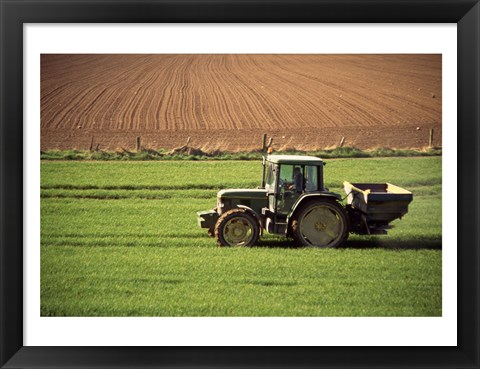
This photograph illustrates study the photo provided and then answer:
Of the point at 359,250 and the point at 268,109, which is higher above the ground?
the point at 268,109

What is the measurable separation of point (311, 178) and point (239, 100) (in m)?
2.65

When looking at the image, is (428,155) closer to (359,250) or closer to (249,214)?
(359,250)

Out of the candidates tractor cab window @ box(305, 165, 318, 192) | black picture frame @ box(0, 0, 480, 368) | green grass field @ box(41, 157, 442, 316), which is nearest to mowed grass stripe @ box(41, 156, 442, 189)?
green grass field @ box(41, 157, 442, 316)

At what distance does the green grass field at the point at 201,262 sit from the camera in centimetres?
936

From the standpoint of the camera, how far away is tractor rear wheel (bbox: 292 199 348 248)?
39.1 ft

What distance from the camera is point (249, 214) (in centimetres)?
1214

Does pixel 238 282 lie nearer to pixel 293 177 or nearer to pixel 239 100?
pixel 293 177

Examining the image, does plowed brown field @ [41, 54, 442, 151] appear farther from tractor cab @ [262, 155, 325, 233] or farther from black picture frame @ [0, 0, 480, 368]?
tractor cab @ [262, 155, 325, 233]

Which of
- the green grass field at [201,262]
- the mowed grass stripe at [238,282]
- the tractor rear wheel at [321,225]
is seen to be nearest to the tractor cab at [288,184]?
the tractor rear wheel at [321,225]

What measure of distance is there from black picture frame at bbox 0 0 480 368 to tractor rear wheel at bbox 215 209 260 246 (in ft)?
12.1

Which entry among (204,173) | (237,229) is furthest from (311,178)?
(204,173)
